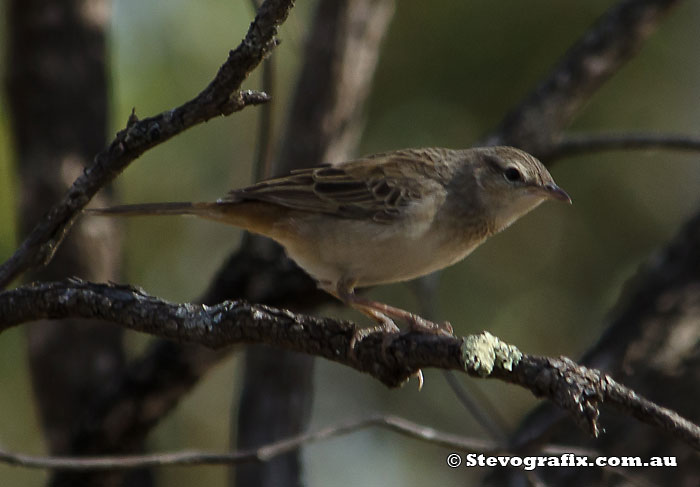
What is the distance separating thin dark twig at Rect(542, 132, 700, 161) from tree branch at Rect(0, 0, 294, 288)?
296 cm

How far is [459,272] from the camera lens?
361 inches

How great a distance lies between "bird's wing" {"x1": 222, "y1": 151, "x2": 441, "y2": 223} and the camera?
15.3 feet

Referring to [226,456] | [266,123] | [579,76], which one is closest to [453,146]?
[579,76]

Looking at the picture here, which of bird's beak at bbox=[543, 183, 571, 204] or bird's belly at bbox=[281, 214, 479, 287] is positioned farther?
bird's beak at bbox=[543, 183, 571, 204]

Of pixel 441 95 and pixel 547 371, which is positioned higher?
pixel 441 95

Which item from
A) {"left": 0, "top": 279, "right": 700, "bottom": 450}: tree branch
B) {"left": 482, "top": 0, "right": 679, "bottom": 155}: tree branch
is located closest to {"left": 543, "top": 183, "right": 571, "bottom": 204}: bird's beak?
{"left": 482, "top": 0, "right": 679, "bottom": 155}: tree branch

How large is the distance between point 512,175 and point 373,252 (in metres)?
1.06

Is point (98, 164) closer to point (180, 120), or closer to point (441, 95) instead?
point (180, 120)

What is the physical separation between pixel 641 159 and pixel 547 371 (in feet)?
24.1

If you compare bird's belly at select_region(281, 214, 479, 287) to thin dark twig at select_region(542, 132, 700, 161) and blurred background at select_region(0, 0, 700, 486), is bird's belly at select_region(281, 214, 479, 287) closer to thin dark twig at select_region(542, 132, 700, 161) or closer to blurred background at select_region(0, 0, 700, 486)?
thin dark twig at select_region(542, 132, 700, 161)

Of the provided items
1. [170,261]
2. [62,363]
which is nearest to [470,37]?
[170,261]

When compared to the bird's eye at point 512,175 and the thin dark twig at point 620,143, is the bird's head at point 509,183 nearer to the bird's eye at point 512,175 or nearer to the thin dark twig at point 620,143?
the bird's eye at point 512,175

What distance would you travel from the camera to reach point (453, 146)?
9.01m

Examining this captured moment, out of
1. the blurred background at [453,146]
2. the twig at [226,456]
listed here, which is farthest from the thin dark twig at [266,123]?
the blurred background at [453,146]
